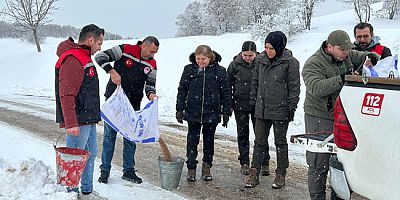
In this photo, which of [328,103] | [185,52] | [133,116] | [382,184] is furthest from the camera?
[185,52]

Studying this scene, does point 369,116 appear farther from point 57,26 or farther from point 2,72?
point 57,26

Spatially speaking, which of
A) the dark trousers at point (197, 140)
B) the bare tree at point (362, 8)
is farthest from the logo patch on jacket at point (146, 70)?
the bare tree at point (362, 8)

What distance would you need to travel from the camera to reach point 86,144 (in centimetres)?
494

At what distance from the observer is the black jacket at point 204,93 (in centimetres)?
611

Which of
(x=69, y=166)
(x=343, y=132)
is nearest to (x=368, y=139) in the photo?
(x=343, y=132)

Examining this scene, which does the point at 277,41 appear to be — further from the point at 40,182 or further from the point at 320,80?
the point at 40,182

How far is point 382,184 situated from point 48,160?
5.28 metres

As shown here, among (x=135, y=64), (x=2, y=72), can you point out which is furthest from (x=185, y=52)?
(x=135, y=64)

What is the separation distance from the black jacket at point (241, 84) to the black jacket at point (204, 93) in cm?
40

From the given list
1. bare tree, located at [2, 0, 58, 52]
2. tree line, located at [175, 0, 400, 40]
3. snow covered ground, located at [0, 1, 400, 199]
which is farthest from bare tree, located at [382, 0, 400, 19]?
bare tree, located at [2, 0, 58, 52]

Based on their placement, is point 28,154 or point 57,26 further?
point 57,26

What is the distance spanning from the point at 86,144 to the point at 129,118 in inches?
27.6

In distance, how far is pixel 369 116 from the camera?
A: 2.99 meters

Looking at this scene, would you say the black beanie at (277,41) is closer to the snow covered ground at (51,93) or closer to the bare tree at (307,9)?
the snow covered ground at (51,93)
